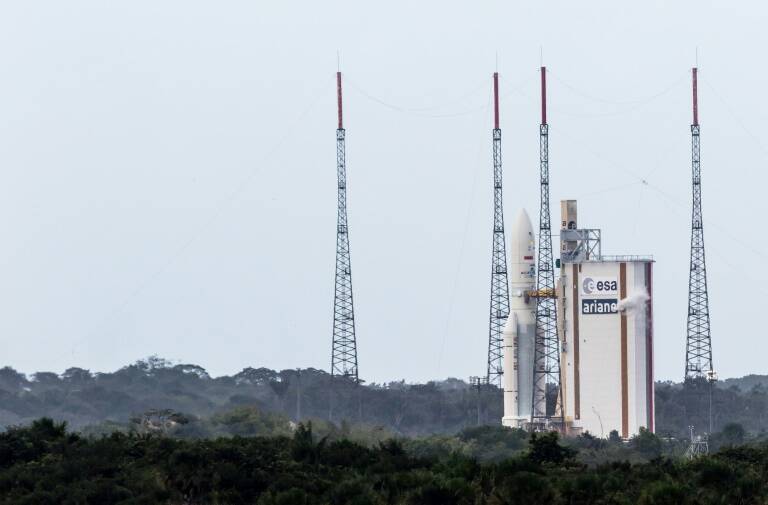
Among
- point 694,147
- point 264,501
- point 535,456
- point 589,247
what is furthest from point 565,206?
point 264,501

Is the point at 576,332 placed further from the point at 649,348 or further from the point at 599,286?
the point at 649,348

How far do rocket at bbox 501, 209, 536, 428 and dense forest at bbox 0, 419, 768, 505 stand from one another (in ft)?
204

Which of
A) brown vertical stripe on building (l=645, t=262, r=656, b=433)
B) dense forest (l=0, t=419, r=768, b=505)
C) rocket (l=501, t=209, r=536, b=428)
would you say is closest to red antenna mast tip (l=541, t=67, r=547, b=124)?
rocket (l=501, t=209, r=536, b=428)

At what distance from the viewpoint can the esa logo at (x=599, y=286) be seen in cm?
13588

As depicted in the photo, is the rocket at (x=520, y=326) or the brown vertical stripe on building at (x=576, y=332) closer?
the brown vertical stripe on building at (x=576, y=332)

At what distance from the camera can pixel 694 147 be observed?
151 m

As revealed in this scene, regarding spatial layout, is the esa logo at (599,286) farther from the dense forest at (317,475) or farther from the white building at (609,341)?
the dense forest at (317,475)

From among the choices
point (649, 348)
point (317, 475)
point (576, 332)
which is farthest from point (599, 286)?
point (317, 475)

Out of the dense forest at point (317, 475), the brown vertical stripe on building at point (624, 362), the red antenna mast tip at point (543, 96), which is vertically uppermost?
→ the red antenna mast tip at point (543, 96)

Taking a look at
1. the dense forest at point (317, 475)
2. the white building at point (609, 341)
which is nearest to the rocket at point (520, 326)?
the white building at point (609, 341)

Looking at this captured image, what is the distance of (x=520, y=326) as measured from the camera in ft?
471

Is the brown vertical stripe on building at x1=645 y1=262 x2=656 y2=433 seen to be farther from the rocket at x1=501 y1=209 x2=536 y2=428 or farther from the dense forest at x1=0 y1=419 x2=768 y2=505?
the dense forest at x1=0 y1=419 x2=768 y2=505

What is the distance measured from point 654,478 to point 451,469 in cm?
Answer: 691

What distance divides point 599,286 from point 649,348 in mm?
5612
